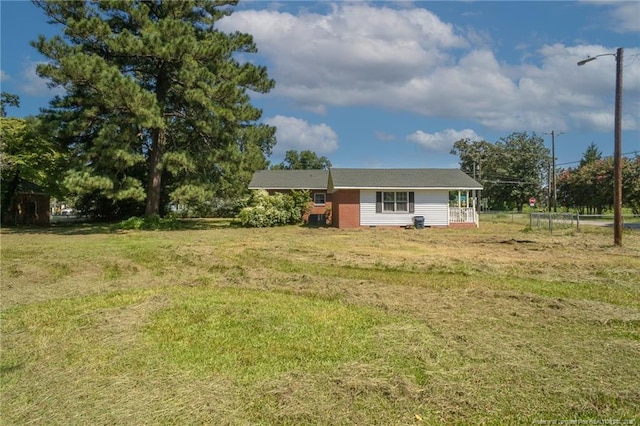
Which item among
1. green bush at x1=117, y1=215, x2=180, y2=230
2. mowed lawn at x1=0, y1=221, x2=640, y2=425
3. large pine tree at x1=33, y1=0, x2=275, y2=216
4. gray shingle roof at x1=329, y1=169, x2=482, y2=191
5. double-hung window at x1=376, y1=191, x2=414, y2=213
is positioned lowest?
mowed lawn at x1=0, y1=221, x2=640, y2=425

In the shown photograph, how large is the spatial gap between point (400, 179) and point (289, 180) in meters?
12.3

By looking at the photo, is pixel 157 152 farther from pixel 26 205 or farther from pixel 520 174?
pixel 520 174

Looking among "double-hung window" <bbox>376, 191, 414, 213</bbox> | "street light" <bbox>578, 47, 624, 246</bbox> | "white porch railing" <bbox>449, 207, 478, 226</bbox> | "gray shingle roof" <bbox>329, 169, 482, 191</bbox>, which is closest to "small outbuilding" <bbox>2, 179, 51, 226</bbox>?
"gray shingle roof" <bbox>329, 169, 482, 191</bbox>

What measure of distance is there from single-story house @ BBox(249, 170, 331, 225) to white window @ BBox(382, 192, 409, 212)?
6.13 metres

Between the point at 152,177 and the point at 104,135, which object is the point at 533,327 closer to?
the point at 104,135

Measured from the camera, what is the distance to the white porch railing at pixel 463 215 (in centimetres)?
2756

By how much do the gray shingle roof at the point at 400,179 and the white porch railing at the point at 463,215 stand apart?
1.58 m

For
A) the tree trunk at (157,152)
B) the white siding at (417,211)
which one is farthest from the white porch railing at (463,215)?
the tree trunk at (157,152)

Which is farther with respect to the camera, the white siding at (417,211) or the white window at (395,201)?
the white window at (395,201)

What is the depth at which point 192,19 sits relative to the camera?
86.4ft

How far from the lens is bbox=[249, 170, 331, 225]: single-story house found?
34.6 metres

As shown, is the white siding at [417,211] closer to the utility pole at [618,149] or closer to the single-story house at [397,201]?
the single-story house at [397,201]

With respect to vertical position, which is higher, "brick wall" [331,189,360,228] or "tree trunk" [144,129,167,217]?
"tree trunk" [144,129,167,217]

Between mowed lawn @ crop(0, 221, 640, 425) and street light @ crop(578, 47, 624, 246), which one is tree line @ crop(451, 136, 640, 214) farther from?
mowed lawn @ crop(0, 221, 640, 425)
